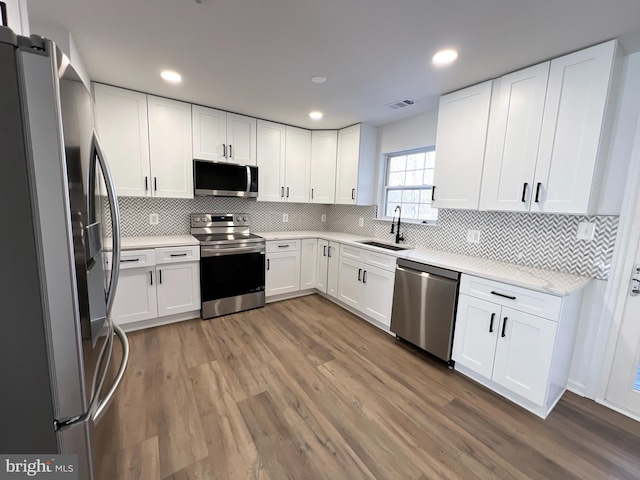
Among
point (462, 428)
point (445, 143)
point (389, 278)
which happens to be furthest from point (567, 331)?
point (445, 143)

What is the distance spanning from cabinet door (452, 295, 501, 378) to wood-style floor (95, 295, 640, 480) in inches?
7.3

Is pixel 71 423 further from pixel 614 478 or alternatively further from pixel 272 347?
pixel 614 478

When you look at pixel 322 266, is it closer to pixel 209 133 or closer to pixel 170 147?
pixel 209 133

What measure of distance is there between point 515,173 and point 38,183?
8.69 ft

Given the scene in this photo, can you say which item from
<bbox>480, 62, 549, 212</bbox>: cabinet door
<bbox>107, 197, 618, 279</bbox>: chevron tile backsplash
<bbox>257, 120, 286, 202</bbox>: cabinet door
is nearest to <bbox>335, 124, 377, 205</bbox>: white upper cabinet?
<bbox>107, 197, 618, 279</bbox>: chevron tile backsplash

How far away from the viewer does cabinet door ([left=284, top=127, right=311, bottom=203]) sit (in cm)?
381

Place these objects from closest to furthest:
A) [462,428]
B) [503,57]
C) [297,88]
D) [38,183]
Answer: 1. [38,183]
2. [462,428]
3. [503,57]
4. [297,88]

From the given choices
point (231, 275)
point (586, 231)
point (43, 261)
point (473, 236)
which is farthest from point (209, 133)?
point (586, 231)

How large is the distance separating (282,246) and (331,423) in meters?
2.25

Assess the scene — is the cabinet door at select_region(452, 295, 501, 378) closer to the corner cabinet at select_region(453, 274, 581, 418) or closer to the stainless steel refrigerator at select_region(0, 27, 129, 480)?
the corner cabinet at select_region(453, 274, 581, 418)

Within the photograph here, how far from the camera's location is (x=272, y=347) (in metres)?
2.60

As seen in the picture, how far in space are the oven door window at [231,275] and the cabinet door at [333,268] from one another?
897 millimetres

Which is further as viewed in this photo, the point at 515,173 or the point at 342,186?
the point at 342,186

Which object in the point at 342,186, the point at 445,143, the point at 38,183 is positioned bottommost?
the point at 38,183
